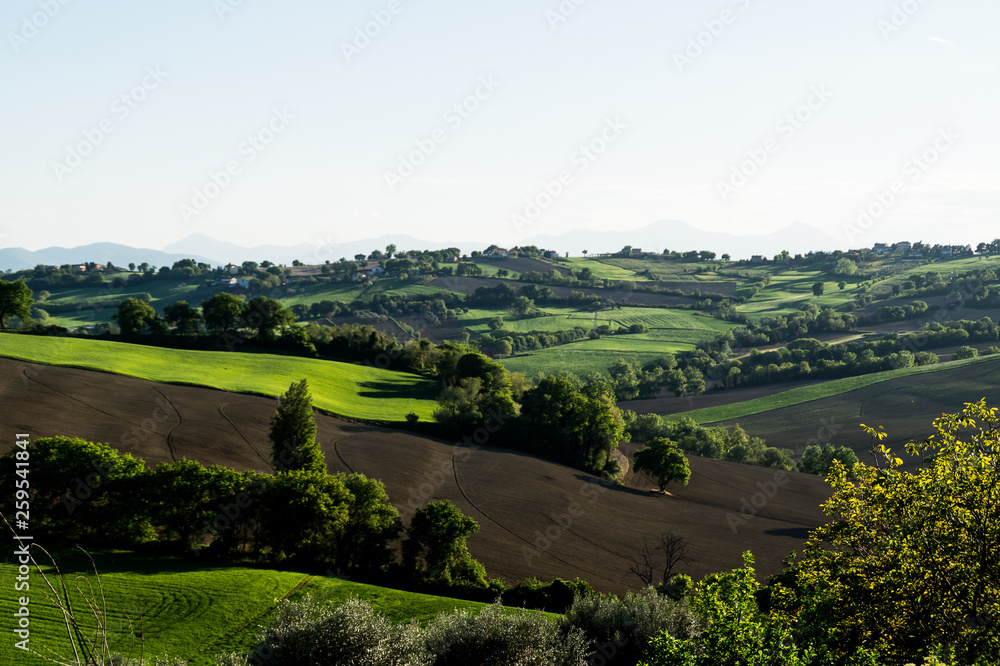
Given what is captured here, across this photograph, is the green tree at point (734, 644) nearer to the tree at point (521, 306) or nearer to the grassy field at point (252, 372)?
the grassy field at point (252, 372)

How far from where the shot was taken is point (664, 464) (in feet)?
209

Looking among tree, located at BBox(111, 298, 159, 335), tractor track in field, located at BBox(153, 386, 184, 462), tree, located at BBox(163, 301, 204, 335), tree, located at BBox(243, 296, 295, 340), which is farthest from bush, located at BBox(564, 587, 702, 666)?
tree, located at BBox(111, 298, 159, 335)

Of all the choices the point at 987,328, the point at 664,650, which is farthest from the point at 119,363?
the point at 987,328

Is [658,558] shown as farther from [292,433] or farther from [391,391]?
[391,391]

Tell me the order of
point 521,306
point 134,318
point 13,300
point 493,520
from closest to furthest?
point 493,520, point 13,300, point 134,318, point 521,306

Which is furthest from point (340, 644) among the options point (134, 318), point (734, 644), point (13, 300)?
point (13, 300)

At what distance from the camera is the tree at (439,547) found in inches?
1496

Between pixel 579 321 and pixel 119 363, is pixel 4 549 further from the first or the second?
pixel 579 321

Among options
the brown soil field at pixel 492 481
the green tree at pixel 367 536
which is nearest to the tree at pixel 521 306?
the brown soil field at pixel 492 481

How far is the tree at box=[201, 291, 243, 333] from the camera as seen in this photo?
92.5 metres

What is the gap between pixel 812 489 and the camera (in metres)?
67.4

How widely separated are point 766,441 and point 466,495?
2166 inches

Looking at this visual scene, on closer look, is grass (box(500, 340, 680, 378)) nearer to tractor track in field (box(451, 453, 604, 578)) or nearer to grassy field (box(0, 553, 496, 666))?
tractor track in field (box(451, 453, 604, 578))

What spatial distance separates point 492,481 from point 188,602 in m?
33.5
